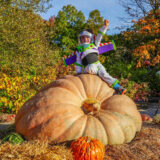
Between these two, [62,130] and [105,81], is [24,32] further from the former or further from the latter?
[62,130]

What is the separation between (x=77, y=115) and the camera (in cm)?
265

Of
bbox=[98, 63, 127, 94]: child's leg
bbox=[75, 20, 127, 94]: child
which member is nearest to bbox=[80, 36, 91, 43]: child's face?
bbox=[75, 20, 127, 94]: child

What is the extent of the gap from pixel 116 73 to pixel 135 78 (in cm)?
103

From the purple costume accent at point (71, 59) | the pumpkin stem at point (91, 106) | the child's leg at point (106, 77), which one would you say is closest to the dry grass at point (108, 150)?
the pumpkin stem at point (91, 106)

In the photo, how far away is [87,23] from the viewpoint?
1474 centimetres

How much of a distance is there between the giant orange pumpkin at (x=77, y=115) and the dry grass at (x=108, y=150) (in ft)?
0.48

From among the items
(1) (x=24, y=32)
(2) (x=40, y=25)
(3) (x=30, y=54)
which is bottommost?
(3) (x=30, y=54)

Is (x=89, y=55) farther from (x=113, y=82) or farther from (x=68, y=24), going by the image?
(x=68, y=24)

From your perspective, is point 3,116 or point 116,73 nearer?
point 3,116

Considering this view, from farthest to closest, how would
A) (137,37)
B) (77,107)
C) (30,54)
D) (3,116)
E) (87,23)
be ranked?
(87,23) → (137,37) → (30,54) → (3,116) → (77,107)

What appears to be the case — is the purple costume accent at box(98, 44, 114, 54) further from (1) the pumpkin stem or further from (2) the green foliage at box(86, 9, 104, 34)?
(2) the green foliage at box(86, 9, 104, 34)

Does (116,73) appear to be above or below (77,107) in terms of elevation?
above

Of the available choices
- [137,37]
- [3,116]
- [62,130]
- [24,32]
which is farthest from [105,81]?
[137,37]

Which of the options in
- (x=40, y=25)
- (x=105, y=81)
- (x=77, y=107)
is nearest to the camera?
(x=77, y=107)
